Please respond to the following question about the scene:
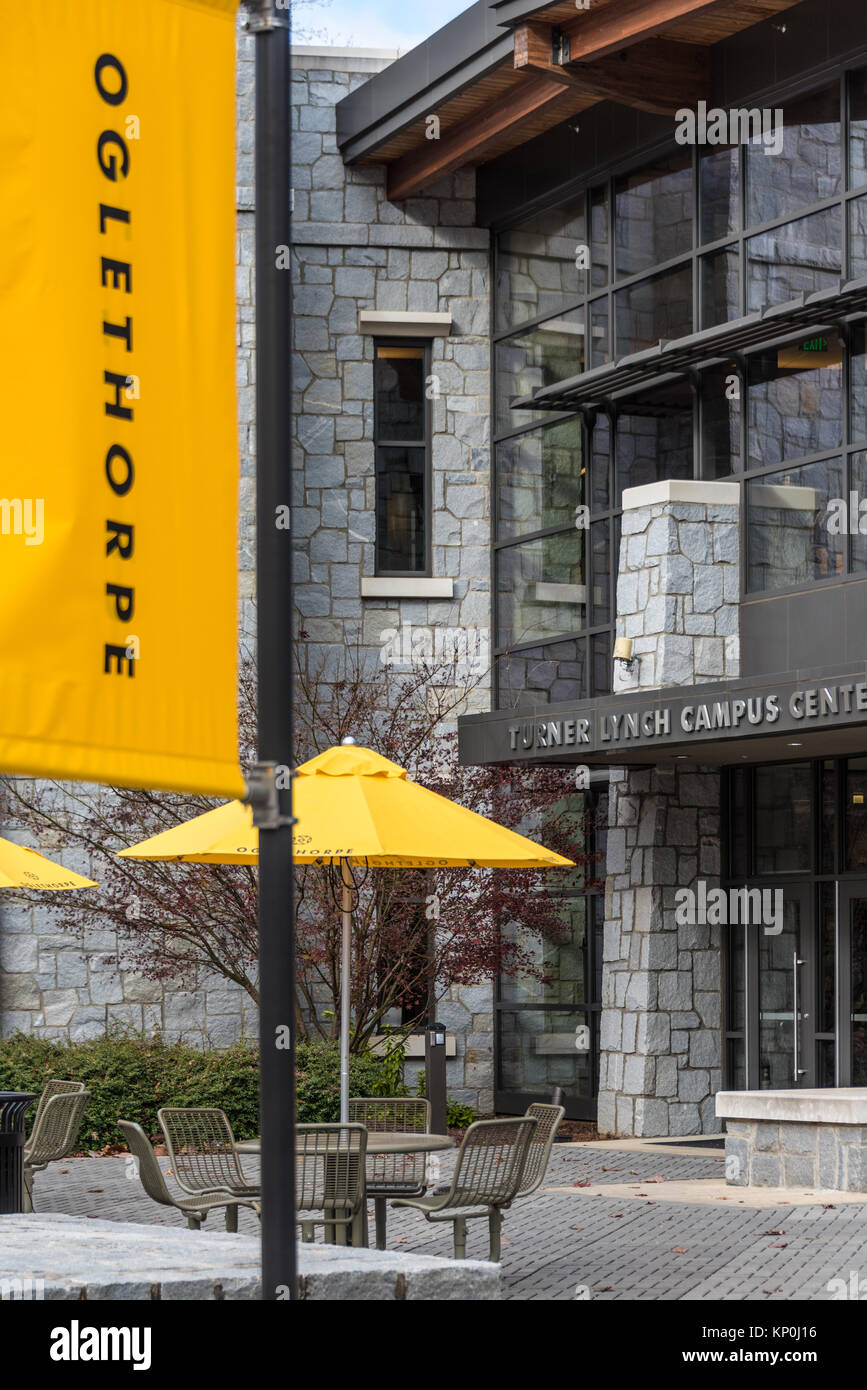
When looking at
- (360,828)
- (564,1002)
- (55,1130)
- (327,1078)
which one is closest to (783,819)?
(564,1002)

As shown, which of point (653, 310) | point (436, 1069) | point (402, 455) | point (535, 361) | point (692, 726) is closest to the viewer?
point (692, 726)

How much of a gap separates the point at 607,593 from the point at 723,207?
13.4 ft

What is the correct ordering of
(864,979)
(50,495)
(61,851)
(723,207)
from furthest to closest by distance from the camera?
(61,851) → (723,207) → (864,979) → (50,495)

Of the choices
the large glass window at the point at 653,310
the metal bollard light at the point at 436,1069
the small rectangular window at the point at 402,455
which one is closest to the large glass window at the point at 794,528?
the large glass window at the point at 653,310

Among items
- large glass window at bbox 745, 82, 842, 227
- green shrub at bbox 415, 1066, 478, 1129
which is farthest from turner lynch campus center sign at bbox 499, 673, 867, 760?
large glass window at bbox 745, 82, 842, 227

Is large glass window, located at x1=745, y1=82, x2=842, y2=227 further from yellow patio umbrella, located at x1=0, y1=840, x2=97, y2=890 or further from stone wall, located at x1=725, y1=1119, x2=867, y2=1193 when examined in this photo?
yellow patio umbrella, located at x1=0, y1=840, x2=97, y2=890

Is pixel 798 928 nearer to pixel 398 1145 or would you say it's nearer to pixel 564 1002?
pixel 564 1002

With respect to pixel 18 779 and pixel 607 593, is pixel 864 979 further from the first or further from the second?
pixel 18 779

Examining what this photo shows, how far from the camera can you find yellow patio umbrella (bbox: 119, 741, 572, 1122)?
9.25 metres

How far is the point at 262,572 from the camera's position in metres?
4.18

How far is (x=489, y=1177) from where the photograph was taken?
954cm

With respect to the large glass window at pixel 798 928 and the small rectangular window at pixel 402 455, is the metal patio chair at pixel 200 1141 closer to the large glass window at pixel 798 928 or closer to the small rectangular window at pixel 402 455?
the large glass window at pixel 798 928

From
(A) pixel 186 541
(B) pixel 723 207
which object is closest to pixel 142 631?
(A) pixel 186 541

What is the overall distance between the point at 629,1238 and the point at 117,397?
27.3ft
